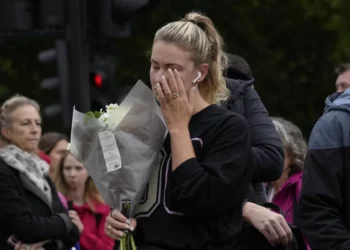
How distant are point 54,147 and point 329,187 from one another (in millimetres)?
6165

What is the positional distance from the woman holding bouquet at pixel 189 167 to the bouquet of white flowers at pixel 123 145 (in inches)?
2.4

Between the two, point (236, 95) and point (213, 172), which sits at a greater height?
point (236, 95)

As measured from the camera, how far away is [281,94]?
77.0 ft

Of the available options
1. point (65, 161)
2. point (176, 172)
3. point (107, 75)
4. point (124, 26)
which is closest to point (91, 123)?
point (176, 172)

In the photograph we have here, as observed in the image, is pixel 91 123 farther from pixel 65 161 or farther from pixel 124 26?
pixel 124 26

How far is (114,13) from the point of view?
36.6ft

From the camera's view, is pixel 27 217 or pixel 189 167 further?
pixel 27 217

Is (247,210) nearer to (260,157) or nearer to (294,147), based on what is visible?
(260,157)

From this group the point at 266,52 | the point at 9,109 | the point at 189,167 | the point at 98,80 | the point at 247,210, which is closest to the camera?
the point at 189,167

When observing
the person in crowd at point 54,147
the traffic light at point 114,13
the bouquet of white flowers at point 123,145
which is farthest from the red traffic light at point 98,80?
the bouquet of white flowers at point 123,145

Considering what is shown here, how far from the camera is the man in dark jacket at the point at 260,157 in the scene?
4965 millimetres

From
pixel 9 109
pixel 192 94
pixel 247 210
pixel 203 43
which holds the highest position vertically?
pixel 203 43

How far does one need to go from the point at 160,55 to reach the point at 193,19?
0.39 metres

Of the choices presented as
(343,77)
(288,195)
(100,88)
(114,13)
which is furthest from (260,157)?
(100,88)
